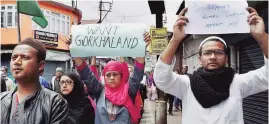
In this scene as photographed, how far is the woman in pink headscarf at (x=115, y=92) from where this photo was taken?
3506mm

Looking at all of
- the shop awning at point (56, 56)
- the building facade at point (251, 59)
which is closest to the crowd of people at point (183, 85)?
the building facade at point (251, 59)

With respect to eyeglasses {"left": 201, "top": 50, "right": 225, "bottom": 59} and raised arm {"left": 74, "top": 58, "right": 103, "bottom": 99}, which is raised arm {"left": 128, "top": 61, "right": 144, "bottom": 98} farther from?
eyeglasses {"left": 201, "top": 50, "right": 225, "bottom": 59}

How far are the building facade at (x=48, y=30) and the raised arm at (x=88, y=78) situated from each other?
16.8m

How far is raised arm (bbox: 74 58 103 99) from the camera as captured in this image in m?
3.63

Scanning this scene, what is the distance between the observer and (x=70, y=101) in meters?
3.84

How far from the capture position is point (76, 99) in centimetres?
388

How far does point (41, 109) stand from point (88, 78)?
4.93 ft

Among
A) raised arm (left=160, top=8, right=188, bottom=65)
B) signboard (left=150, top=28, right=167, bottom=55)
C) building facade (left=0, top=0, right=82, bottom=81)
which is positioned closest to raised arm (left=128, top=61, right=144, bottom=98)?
raised arm (left=160, top=8, right=188, bottom=65)

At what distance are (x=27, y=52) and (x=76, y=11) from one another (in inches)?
1031

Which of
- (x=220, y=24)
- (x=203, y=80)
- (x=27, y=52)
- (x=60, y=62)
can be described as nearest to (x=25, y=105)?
(x=27, y=52)

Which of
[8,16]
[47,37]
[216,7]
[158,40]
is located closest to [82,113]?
[216,7]

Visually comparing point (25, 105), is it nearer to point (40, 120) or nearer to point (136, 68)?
point (40, 120)

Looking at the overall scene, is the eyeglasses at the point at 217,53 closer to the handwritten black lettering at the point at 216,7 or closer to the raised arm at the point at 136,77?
the handwritten black lettering at the point at 216,7

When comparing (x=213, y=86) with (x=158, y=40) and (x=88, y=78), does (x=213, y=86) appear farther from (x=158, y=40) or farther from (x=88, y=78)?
(x=158, y=40)
